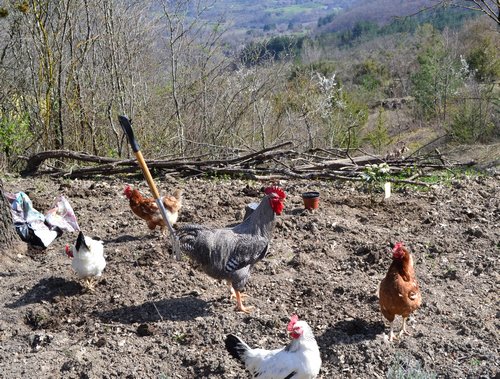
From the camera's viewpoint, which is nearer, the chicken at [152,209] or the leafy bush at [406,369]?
the leafy bush at [406,369]

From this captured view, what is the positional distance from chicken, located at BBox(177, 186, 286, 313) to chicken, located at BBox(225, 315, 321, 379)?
37.4 inches

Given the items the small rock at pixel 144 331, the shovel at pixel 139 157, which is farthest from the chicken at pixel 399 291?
the small rock at pixel 144 331

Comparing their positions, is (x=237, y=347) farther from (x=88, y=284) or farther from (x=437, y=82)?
(x=437, y=82)

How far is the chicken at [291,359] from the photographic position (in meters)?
3.31

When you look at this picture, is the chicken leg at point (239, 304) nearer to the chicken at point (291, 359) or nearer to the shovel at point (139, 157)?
the shovel at point (139, 157)

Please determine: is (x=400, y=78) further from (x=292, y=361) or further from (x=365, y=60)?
(x=292, y=361)

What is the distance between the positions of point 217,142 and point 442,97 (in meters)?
19.5

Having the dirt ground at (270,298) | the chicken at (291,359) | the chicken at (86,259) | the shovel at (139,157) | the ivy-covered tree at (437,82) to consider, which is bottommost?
the ivy-covered tree at (437,82)

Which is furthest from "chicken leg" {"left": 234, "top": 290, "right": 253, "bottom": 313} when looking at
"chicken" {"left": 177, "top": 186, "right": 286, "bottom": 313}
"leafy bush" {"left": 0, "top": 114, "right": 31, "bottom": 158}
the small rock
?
→ "leafy bush" {"left": 0, "top": 114, "right": 31, "bottom": 158}

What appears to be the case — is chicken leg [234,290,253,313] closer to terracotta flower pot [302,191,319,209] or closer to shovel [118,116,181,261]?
shovel [118,116,181,261]

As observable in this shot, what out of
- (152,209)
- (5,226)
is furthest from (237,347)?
(5,226)

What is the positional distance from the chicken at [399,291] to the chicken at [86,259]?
2308 mm

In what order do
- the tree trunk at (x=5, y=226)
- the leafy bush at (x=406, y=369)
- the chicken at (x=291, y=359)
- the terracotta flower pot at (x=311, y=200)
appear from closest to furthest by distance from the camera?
the chicken at (x=291, y=359) → the leafy bush at (x=406, y=369) → the tree trunk at (x=5, y=226) → the terracotta flower pot at (x=311, y=200)

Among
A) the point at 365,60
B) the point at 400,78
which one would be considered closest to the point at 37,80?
the point at 400,78
